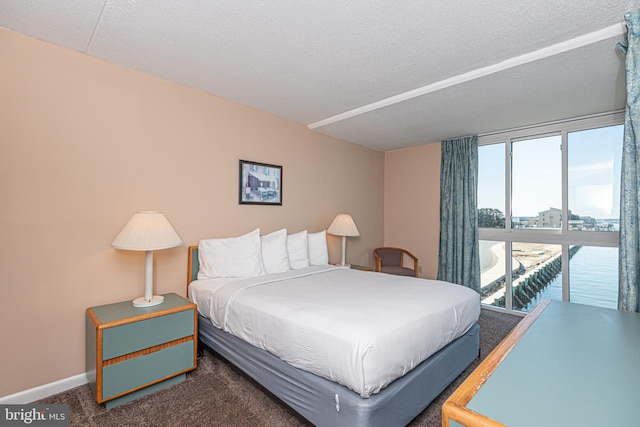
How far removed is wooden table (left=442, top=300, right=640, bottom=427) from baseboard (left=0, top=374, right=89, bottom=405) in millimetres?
2595

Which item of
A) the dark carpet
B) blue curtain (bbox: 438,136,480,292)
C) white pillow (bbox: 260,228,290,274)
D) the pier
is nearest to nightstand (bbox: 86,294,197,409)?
the dark carpet

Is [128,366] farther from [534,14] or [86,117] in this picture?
[534,14]

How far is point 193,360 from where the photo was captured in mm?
2234

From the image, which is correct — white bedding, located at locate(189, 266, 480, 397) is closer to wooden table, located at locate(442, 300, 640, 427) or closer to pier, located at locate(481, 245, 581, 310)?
wooden table, located at locate(442, 300, 640, 427)

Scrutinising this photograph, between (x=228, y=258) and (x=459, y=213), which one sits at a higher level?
(x=459, y=213)

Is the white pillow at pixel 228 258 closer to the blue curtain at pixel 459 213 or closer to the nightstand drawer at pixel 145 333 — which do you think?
the nightstand drawer at pixel 145 333

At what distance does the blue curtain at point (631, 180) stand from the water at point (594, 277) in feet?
4.64

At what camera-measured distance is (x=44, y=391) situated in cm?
200

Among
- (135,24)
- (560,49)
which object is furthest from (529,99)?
(135,24)

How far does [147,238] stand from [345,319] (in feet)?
5.10

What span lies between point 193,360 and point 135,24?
2399 mm

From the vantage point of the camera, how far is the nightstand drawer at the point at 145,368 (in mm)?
1861

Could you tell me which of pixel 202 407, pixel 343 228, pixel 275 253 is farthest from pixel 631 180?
pixel 202 407

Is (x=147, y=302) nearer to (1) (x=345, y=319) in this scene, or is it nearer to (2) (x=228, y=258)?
(2) (x=228, y=258)
